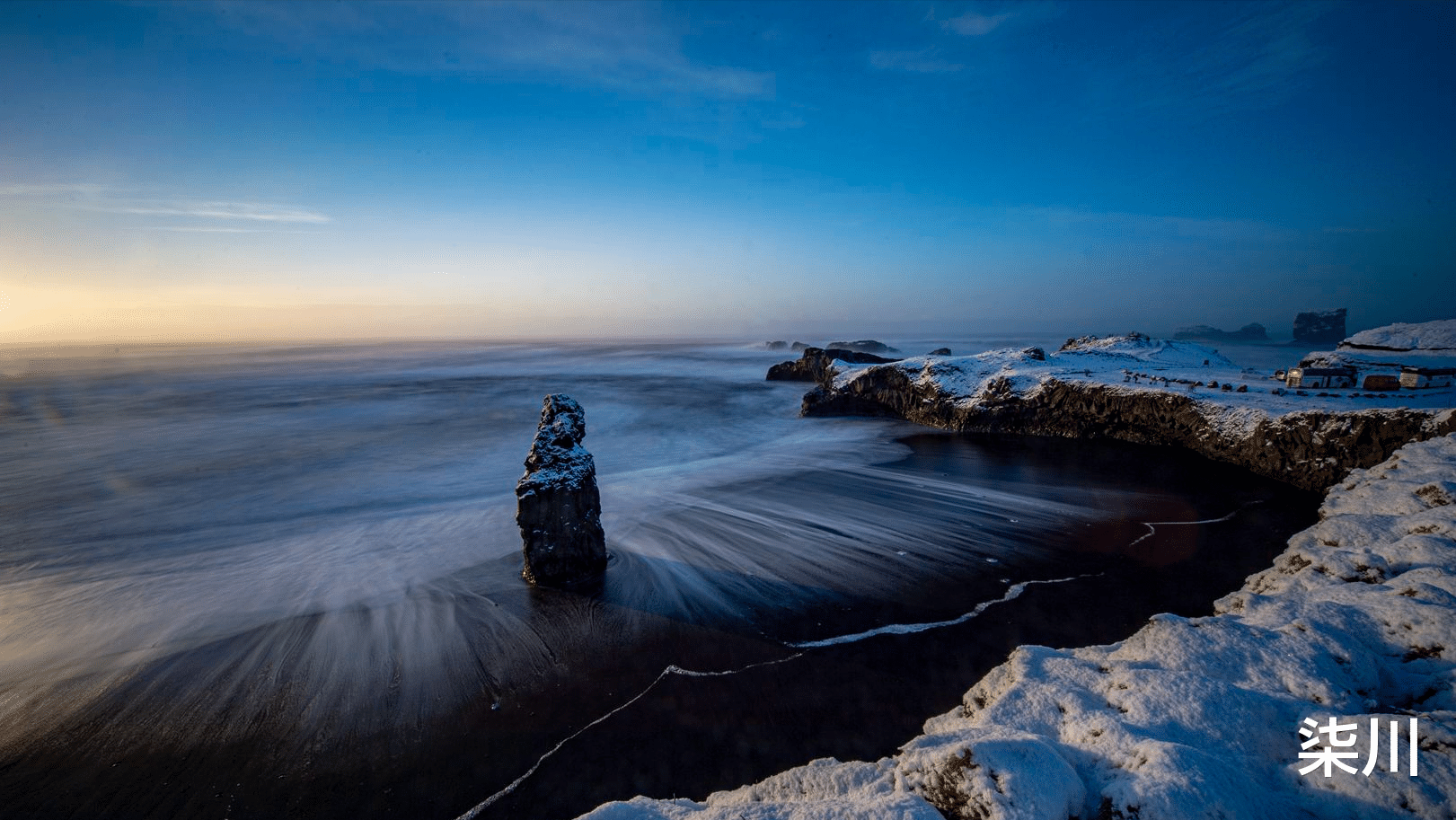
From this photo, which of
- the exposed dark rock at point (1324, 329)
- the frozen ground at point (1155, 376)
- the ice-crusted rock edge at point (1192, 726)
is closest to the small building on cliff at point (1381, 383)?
the frozen ground at point (1155, 376)

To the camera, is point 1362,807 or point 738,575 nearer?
point 1362,807

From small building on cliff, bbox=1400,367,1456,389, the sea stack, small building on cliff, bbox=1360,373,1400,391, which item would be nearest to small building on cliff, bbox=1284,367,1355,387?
small building on cliff, bbox=1400,367,1456,389

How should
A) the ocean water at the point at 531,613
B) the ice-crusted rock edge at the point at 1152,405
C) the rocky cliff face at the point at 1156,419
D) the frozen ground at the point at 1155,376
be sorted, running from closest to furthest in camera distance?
the ocean water at the point at 531,613
the rocky cliff face at the point at 1156,419
the ice-crusted rock edge at the point at 1152,405
the frozen ground at the point at 1155,376

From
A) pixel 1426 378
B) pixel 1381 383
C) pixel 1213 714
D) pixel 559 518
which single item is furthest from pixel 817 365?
pixel 1213 714

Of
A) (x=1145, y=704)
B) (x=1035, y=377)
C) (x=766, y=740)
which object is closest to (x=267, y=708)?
(x=766, y=740)

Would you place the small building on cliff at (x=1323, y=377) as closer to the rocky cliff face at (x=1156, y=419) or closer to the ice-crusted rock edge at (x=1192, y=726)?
the rocky cliff face at (x=1156, y=419)

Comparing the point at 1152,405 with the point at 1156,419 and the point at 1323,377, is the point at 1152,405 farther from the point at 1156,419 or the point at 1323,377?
the point at 1323,377

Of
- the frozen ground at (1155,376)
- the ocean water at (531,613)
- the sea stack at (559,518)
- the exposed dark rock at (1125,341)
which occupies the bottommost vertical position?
the ocean water at (531,613)

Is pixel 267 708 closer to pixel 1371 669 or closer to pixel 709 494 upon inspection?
pixel 709 494
